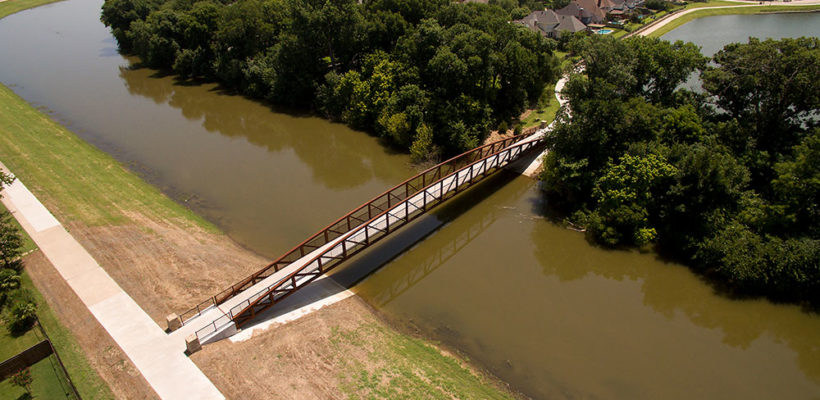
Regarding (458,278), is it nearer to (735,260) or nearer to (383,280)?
(383,280)

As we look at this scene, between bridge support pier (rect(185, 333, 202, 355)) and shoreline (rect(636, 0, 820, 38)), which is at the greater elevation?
shoreline (rect(636, 0, 820, 38))

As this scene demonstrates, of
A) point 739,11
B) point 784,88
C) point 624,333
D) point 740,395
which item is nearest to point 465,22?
point 784,88

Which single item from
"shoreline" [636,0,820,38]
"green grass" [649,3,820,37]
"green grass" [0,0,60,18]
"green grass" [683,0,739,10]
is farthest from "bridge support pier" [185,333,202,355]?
"green grass" [683,0,739,10]

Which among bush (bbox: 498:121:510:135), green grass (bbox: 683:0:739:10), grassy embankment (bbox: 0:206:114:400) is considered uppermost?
green grass (bbox: 683:0:739:10)

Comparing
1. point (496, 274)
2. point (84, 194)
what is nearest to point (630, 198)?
point (496, 274)

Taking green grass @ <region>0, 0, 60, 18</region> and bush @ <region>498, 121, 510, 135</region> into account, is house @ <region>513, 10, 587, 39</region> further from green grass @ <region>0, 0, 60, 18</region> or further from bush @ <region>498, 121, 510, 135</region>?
green grass @ <region>0, 0, 60, 18</region>

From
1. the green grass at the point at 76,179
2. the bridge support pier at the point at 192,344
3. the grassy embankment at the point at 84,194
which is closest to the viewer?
the bridge support pier at the point at 192,344

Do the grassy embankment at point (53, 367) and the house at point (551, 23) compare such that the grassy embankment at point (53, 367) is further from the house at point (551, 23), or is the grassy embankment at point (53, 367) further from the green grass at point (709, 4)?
the green grass at point (709, 4)

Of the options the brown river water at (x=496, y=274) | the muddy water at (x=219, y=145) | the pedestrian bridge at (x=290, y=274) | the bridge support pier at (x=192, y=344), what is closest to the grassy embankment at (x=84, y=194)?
the brown river water at (x=496, y=274)
